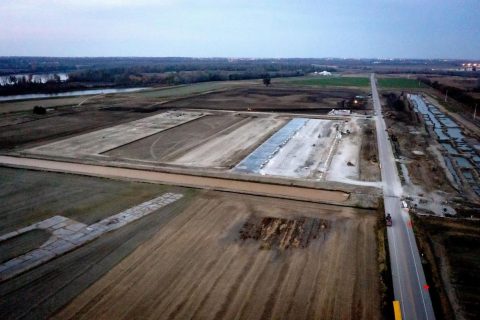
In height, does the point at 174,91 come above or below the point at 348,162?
above

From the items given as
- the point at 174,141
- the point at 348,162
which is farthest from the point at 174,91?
the point at 348,162

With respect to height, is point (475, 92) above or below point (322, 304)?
above

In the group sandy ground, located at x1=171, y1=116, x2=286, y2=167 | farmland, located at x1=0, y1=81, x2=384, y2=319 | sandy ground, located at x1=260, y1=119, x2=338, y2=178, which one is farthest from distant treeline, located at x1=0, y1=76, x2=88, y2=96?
sandy ground, located at x1=260, y1=119, x2=338, y2=178

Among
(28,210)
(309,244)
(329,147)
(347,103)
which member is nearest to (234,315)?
(309,244)

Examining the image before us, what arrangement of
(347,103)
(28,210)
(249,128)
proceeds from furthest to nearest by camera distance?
(347,103) < (249,128) < (28,210)

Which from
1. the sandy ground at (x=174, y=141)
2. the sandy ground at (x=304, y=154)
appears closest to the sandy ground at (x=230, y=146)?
the sandy ground at (x=174, y=141)

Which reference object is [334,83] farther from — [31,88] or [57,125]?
[57,125]

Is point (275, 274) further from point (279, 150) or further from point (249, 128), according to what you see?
point (249, 128)
